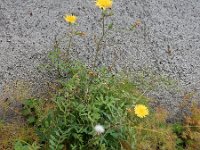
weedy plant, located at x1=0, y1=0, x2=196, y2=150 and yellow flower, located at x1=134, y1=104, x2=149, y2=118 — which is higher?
yellow flower, located at x1=134, y1=104, x2=149, y2=118

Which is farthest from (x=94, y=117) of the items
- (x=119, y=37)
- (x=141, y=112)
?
(x=119, y=37)

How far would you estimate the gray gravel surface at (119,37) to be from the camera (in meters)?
3.11

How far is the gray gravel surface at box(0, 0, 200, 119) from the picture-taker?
311 centimetres

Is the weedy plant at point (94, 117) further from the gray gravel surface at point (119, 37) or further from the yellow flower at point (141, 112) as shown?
the gray gravel surface at point (119, 37)

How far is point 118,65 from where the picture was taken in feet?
A: 10.4

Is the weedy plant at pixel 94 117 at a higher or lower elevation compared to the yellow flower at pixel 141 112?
lower

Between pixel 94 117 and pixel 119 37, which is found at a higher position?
pixel 119 37

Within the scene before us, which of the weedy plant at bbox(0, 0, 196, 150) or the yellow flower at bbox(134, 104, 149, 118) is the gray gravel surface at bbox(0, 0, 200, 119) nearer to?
the weedy plant at bbox(0, 0, 196, 150)

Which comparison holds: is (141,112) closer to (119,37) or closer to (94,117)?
(94,117)

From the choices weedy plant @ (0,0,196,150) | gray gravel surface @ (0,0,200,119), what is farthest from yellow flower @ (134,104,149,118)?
gray gravel surface @ (0,0,200,119)

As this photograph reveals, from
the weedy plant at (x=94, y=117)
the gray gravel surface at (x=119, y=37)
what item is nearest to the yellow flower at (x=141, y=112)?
the weedy plant at (x=94, y=117)

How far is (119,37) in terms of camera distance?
10.9 feet

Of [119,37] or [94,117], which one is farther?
[119,37]

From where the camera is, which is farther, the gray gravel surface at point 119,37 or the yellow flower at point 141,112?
the gray gravel surface at point 119,37
